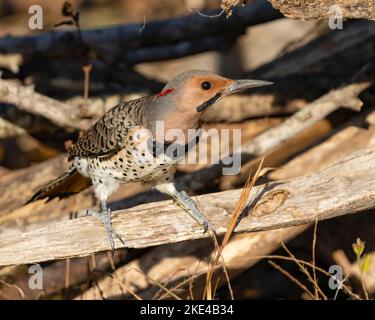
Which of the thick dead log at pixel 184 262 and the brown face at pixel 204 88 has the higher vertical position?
the brown face at pixel 204 88

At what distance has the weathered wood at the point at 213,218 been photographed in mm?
4418

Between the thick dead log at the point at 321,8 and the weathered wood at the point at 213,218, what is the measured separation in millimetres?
830

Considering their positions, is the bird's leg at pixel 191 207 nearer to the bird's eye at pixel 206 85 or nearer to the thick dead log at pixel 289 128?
the bird's eye at pixel 206 85

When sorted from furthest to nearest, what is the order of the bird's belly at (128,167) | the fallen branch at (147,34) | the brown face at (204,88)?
the fallen branch at (147,34)
the bird's belly at (128,167)
the brown face at (204,88)

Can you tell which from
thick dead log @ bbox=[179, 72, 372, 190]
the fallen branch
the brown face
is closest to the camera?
the brown face

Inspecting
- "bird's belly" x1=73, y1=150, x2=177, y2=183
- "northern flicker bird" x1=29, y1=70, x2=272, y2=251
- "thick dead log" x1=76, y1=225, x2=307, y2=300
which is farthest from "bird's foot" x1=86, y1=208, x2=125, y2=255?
"thick dead log" x1=76, y1=225, x2=307, y2=300

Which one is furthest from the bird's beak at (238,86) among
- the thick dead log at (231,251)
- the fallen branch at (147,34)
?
the fallen branch at (147,34)

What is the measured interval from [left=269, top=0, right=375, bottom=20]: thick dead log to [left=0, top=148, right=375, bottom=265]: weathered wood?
830 millimetres

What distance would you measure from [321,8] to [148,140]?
120 cm

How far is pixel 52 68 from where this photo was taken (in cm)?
710

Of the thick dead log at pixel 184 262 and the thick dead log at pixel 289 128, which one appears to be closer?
the thick dead log at pixel 184 262

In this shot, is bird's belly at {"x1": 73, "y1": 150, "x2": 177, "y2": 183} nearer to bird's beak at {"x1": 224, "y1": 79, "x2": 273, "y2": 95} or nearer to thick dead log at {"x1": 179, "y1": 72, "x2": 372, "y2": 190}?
bird's beak at {"x1": 224, "y1": 79, "x2": 273, "y2": 95}

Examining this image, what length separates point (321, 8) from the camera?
14.2 ft

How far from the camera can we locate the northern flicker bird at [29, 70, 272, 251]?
4430 millimetres
